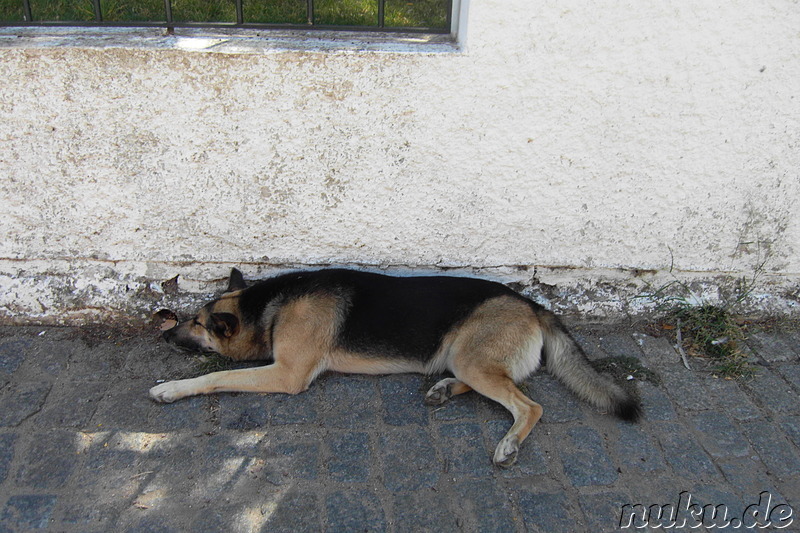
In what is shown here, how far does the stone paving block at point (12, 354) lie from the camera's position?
3.62 metres

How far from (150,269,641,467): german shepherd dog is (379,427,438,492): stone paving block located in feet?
1.03

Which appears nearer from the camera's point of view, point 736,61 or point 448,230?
point 736,61

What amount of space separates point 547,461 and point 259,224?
7.46 feet

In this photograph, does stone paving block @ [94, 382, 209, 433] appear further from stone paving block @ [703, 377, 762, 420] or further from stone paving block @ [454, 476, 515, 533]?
stone paving block @ [703, 377, 762, 420]

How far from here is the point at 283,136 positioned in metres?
3.64

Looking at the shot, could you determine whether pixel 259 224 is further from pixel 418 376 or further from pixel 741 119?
pixel 741 119

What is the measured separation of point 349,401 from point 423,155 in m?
1.57

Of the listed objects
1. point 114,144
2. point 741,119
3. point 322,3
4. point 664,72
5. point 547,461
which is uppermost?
point 322,3

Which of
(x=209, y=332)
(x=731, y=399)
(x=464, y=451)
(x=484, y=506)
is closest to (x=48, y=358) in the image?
(x=209, y=332)

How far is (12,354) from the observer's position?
3.75 meters

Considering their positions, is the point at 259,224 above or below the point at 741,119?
below

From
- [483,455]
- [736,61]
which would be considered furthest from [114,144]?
[736,61]

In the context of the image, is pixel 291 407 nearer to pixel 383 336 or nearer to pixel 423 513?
pixel 383 336

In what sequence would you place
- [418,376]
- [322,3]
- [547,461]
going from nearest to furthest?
[547,461] → [418,376] → [322,3]
